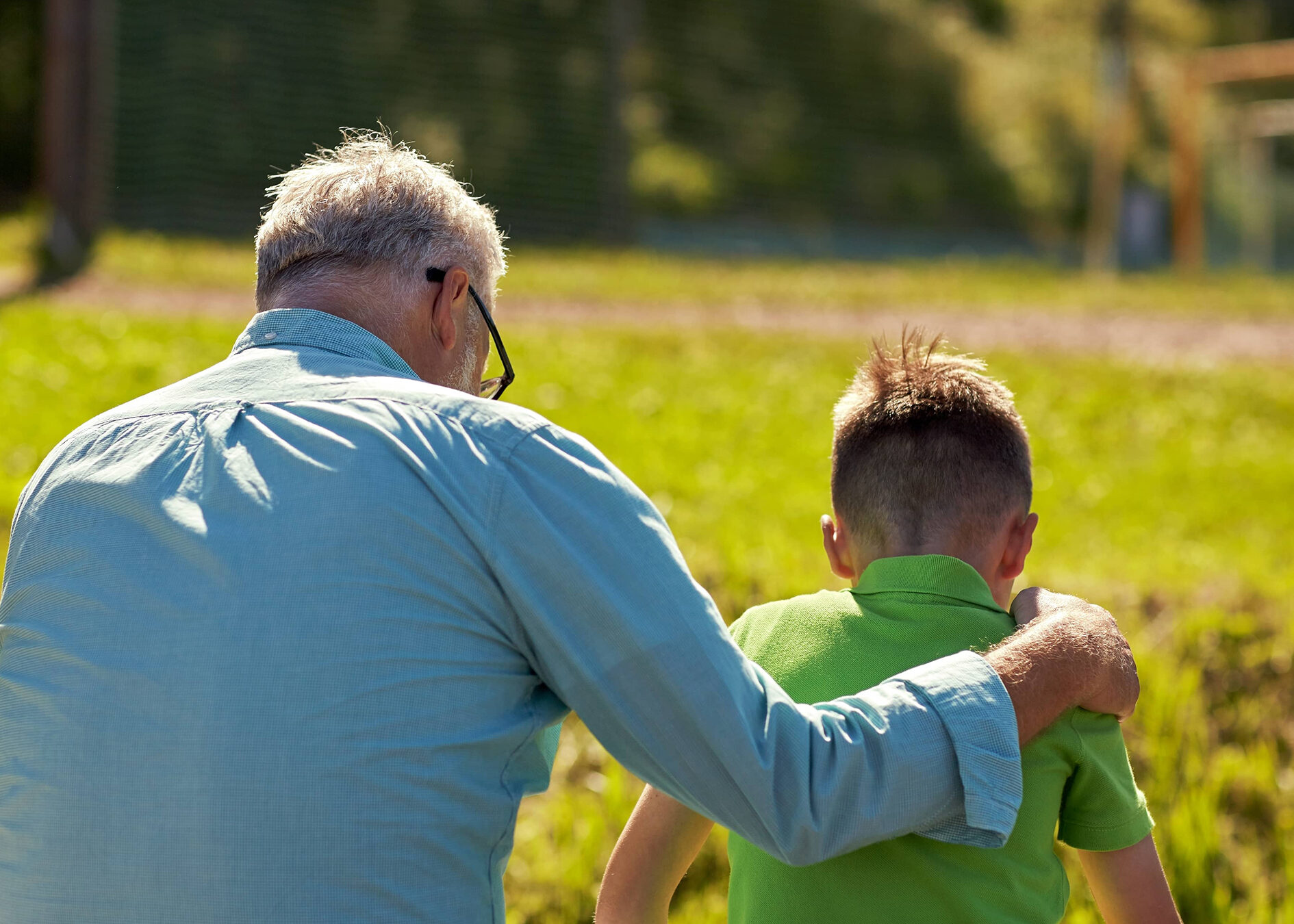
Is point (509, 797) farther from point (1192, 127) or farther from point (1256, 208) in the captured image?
point (1256, 208)

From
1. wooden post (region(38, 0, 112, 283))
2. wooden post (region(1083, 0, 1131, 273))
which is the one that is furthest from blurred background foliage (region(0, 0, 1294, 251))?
wooden post (region(38, 0, 112, 283))

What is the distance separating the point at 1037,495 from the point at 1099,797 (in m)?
4.92

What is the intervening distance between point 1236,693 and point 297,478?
3537 mm

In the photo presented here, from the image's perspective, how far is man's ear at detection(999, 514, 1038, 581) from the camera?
1953 mm

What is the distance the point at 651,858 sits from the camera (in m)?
1.93

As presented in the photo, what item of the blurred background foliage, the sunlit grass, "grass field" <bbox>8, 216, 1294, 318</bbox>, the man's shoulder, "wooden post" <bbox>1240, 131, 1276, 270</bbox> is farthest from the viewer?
"wooden post" <bbox>1240, 131, 1276, 270</bbox>


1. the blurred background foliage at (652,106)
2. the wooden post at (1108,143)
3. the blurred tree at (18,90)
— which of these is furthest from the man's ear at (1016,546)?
the blurred tree at (18,90)

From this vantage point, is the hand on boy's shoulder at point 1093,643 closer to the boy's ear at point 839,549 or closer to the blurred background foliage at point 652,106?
the boy's ear at point 839,549

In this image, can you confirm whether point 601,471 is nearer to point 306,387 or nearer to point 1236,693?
point 306,387

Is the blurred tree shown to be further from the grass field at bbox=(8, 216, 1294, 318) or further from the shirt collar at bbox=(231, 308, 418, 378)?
the shirt collar at bbox=(231, 308, 418, 378)

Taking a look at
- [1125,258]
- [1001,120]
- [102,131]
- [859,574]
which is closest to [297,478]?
[859,574]

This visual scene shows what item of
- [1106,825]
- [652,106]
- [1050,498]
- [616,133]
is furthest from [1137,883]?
[652,106]

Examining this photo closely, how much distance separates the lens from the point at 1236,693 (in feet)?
13.7

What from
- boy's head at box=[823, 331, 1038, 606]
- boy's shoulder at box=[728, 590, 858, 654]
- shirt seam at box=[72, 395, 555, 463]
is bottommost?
boy's shoulder at box=[728, 590, 858, 654]
